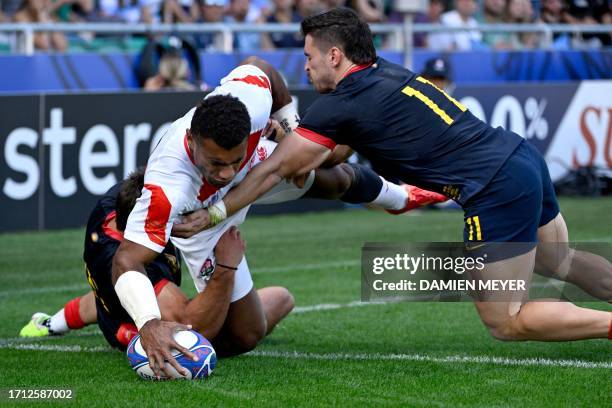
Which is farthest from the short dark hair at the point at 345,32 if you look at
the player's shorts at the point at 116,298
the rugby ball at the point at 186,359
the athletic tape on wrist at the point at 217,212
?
the rugby ball at the point at 186,359

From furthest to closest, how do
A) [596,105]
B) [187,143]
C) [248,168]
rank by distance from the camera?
1. [596,105]
2. [248,168]
3. [187,143]

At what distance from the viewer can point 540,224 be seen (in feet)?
22.6

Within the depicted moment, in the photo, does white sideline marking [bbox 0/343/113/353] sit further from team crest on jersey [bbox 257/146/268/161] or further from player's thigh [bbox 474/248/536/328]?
player's thigh [bbox 474/248/536/328]

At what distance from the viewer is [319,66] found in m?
Result: 6.59

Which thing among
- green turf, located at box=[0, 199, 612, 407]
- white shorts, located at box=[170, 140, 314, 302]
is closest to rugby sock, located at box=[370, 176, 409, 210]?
green turf, located at box=[0, 199, 612, 407]

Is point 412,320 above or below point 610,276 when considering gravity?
below

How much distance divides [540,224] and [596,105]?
10358 mm

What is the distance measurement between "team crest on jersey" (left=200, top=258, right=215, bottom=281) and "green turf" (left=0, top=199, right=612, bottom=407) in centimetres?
57

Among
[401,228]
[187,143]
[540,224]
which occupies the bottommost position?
[401,228]

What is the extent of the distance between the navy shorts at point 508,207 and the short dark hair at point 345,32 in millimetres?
999

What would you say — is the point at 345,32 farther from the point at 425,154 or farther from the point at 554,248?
the point at 554,248

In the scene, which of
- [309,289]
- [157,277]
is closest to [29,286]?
[309,289]

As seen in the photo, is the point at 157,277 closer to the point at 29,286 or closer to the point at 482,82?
the point at 29,286

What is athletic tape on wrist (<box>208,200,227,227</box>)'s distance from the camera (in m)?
6.43
